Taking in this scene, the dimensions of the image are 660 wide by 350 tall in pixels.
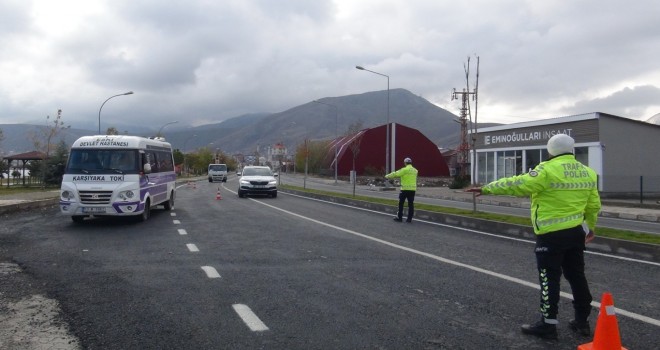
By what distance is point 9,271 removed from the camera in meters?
7.95

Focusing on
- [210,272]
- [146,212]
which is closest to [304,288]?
[210,272]

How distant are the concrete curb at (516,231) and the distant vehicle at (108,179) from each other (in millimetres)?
8382

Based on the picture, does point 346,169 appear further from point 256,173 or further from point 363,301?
point 363,301

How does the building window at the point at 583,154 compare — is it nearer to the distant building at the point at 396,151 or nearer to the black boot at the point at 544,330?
the black boot at the point at 544,330

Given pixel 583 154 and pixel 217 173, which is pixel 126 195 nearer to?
pixel 583 154

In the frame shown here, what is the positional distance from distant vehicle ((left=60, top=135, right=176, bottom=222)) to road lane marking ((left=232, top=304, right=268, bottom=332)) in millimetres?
9139

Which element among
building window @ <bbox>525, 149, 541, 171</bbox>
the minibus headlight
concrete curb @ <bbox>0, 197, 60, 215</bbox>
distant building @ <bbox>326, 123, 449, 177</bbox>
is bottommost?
concrete curb @ <bbox>0, 197, 60, 215</bbox>

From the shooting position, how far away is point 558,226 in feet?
16.1

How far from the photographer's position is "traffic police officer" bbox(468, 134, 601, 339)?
489 centimetres

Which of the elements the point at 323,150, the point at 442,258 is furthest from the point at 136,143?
the point at 323,150

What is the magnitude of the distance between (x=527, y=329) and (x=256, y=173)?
24990 mm

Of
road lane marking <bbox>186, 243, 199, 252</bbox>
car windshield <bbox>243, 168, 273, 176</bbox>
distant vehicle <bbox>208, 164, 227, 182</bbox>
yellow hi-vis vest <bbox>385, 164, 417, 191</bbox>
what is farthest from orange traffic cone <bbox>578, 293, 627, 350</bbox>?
distant vehicle <bbox>208, 164, 227, 182</bbox>

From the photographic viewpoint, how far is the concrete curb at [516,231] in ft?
32.1

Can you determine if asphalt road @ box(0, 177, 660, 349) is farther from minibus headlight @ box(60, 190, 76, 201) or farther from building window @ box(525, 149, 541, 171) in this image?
building window @ box(525, 149, 541, 171)
